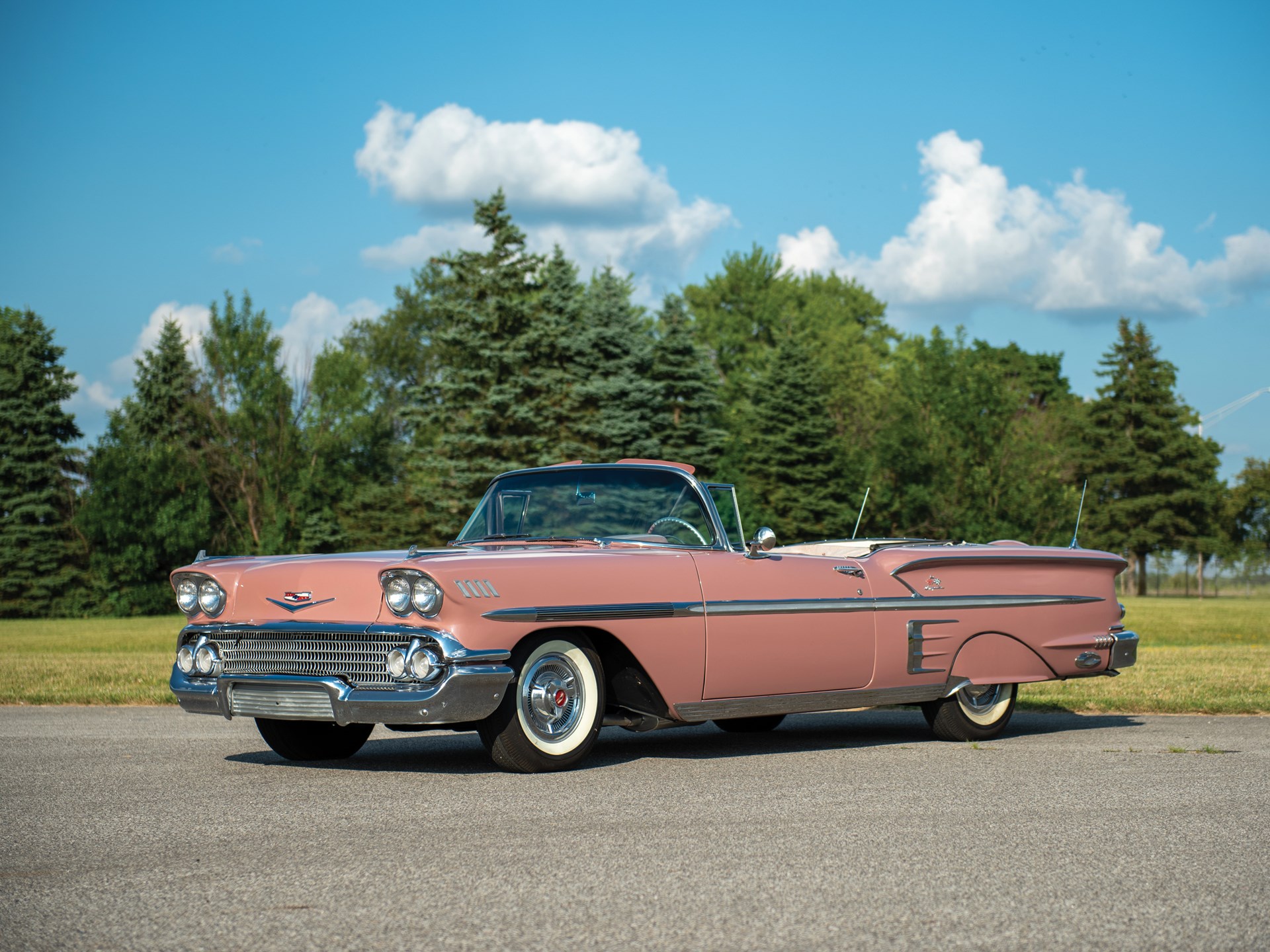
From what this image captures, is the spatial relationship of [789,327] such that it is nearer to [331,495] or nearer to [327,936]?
[331,495]

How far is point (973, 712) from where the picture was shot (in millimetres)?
8727

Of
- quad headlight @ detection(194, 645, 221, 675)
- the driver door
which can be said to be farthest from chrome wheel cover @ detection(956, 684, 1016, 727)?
quad headlight @ detection(194, 645, 221, 675)

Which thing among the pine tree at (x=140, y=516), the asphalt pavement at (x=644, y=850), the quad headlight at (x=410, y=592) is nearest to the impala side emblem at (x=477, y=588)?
the quad headlight at (x=410, y=592)

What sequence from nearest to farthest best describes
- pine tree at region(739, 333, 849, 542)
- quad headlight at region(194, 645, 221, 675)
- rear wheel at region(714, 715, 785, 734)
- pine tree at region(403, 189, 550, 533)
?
quad headlight at region(194, 645, 221, 675) → rear wheel at region(714, 715, 785, 734) → pine tree at region(403, 189, 550, 533) → pine tree at region(739, 333, 849, 542)

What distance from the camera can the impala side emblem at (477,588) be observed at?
6.43 metres

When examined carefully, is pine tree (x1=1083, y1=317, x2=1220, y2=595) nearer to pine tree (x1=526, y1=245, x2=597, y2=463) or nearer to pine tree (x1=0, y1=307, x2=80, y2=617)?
pine tree (x1=526, y1=245, x2=597, y2=463)

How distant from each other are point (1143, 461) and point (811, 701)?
209ft

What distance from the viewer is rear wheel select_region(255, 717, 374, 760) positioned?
295 inches

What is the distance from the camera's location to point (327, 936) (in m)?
3.70

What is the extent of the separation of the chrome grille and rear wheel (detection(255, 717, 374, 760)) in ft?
2.30

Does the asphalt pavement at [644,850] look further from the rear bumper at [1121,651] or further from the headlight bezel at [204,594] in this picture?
the rear bumper at [1121,651]

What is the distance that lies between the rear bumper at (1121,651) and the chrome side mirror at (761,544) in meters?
2.86

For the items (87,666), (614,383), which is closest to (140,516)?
(614,383)

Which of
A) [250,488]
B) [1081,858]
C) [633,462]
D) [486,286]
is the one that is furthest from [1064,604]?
[250,488]
